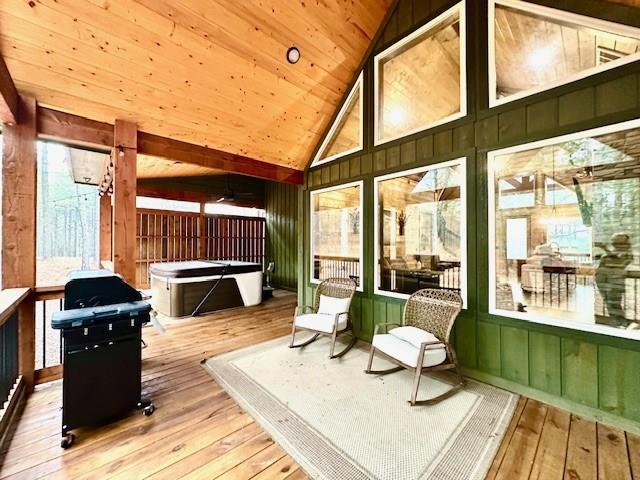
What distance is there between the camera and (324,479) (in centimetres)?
156

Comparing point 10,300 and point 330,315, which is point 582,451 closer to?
point 330,315

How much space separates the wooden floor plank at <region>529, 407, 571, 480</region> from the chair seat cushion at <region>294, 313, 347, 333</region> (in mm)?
1957

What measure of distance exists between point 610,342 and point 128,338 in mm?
3663

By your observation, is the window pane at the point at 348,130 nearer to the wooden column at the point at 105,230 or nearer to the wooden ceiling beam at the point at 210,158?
the wooden ceiling beam at the point at 210,158

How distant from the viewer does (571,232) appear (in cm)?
241

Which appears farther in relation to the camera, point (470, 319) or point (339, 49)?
point (339, 49)

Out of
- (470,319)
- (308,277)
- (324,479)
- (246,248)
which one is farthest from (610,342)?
(246,248)

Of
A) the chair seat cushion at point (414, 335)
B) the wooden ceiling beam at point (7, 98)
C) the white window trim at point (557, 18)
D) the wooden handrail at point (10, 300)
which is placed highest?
the white window trim at point (557, 18)

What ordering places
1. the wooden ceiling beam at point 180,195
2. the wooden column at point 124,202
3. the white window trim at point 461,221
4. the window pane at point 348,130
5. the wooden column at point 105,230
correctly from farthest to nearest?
1. the wooden ceiling beam at point 180,195
2. the wooden column at point 105,230
3. the window pane at point 348,130
4. the wooden column at point 124,202
5. the white window trim at point 461,221

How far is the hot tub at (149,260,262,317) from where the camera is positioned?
482 cm

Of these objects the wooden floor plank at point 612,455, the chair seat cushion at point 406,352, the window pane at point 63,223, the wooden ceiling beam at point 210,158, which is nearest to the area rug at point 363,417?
the chair seat cushion at point 406,352

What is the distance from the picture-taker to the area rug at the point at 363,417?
1.66 meters

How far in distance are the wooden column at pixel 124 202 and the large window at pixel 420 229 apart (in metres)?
2.93

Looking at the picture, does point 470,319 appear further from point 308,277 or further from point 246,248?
point 246,248
